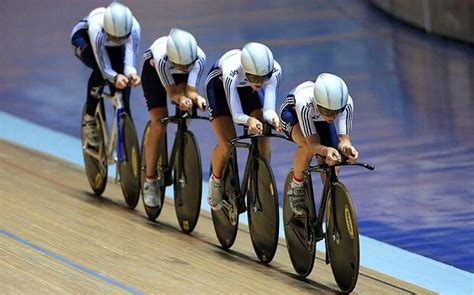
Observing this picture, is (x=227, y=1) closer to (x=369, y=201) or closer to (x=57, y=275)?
(x=369, y=201)

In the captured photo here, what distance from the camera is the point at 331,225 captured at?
6148mm

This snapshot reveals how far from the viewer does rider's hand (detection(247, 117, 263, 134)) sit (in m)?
6.48

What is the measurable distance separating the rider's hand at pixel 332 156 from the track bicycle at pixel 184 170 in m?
1.55

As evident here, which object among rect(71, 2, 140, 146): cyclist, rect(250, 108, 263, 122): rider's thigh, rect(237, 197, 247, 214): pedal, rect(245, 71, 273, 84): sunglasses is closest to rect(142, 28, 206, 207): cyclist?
rect(71, 2, 140, 146): cyclist

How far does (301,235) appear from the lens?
653 cm

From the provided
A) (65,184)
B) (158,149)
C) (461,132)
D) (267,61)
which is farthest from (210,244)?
(461,132)

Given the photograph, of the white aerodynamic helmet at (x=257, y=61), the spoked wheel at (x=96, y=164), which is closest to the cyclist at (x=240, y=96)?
the white aerodynamic helmet at (x=257, y=61)

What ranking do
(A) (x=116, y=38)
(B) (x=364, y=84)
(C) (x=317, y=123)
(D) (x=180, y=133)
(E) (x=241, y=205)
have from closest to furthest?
(C) (x=317, y=123) → (E) (x=241, y=205) → (D) (x=180, y=133) → (A) (x=116, y=38) → (B) (x=364, y=84)

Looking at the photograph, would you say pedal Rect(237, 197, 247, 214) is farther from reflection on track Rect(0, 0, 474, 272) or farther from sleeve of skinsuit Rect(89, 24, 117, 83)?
sleeve of skinsuit Rect(89, 24, 117, 83)

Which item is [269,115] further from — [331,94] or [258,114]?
[331,94]

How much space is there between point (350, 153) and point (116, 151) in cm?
268

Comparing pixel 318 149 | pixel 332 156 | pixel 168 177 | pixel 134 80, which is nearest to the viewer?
pixel 332 156

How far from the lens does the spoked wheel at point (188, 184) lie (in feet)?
24.5

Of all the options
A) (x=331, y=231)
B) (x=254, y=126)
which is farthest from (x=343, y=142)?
→ (x=254, y=126)
